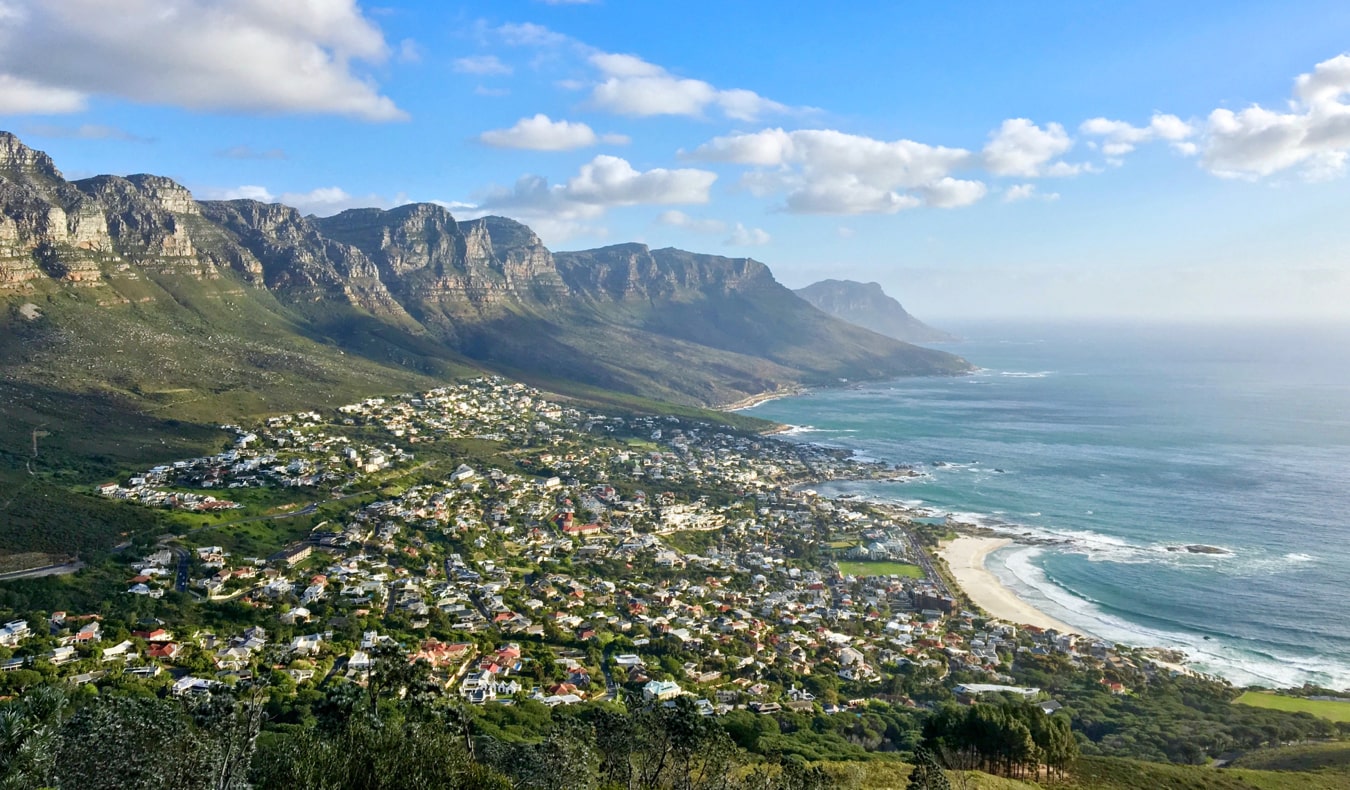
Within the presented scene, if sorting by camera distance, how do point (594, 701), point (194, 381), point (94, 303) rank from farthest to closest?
point (94, 303) < point (194, 381) < point (594, 701)

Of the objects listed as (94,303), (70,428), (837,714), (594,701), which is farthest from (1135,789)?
(94,303)

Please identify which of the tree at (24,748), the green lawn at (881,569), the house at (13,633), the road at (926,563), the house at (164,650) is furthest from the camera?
the green lawn at (881,569)

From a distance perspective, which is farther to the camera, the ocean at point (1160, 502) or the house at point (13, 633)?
the ocean at point (1160, 502)

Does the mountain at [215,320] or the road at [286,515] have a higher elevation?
Answer: the mountain at [215,320]

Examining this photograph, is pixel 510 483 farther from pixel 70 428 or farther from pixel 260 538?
pixel 70 428

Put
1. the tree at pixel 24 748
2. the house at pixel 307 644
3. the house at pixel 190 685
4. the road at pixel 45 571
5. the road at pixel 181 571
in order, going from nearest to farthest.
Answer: the tree at pixel 24 748 → the house at pixel 190 685 → the house at pixel 307 644 → the road at pixel 45 571 → the road at pixel 181 571

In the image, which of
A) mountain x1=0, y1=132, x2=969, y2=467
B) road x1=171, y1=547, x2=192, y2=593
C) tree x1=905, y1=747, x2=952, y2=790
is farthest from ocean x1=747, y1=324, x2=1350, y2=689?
mountain x1=0, y1=132, x2=969, y2=467

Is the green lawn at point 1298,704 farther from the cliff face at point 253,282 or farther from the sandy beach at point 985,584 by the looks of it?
the cliff face at point 253,282

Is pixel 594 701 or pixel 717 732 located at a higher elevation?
pixel 717 732

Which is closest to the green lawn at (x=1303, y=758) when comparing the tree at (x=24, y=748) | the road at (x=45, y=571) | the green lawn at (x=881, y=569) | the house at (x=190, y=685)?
the green lawn at (x=881, y=569)
